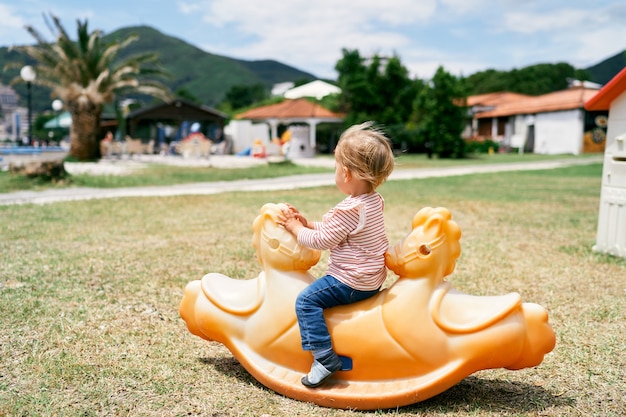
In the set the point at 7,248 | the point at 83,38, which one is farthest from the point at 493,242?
the point at 83,38

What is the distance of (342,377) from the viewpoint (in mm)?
2877

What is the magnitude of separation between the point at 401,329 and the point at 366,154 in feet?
2.87

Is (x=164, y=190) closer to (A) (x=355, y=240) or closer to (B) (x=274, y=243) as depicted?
(B) (x=274, y=243)

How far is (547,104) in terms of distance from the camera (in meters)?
37.7

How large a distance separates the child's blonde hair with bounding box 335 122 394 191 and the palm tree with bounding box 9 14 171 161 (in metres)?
22.1

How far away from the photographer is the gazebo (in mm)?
A: 33000

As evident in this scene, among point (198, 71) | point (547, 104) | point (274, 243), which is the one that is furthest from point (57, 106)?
point (198, 71)

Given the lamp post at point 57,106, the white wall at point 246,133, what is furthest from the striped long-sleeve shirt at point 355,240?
the white wall at point 246,133

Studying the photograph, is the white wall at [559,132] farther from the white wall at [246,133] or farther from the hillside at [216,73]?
the white wall at [246,133]

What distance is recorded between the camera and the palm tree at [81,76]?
Answer: 22547 mm

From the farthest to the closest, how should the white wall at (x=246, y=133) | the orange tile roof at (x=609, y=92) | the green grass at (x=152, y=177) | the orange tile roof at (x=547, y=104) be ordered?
the orange tile roof at (x=547, y=104), the white wall at (x=246, y=133), the green grass at (x=152, y=177), the orange tile roof at (x=609, y=92)

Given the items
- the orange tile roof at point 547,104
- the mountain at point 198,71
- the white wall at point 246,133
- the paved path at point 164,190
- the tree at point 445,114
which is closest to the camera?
the paved path at point 164,190

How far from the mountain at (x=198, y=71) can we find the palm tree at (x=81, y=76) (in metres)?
77.7

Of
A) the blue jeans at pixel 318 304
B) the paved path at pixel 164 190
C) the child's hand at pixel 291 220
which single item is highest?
the child's hand at pixel 291 220
